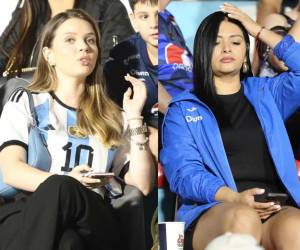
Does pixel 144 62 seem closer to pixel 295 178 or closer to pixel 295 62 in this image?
pixel 295 62

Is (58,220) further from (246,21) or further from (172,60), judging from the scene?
(246,21)

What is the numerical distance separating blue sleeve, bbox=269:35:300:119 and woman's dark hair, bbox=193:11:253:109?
0.13m

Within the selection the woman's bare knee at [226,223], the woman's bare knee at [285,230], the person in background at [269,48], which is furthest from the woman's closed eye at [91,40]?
the woman's bare knee at [285,230]

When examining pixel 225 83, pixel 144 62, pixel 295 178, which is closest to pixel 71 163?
pixel 144 62

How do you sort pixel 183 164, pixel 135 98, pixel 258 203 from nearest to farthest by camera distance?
1. pixel 258 203
2. pixel 183 164
3. pixel 135 98

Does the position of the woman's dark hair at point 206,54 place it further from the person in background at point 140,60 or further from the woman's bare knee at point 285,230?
the woman's bare knee at point 285,230

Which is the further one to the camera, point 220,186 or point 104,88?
point 104,88

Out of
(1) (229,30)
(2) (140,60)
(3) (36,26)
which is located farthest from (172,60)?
(3) (36,26)

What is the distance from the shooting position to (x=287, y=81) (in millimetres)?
1932

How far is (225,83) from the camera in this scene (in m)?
1.98

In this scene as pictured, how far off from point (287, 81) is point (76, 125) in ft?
2.34

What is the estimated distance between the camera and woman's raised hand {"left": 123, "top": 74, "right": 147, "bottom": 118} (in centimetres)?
206

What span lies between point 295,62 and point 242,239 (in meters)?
0.75

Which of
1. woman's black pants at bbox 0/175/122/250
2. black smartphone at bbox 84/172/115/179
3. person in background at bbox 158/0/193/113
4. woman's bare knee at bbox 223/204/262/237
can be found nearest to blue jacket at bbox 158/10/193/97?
person in background at bbox 158/0/193/113
